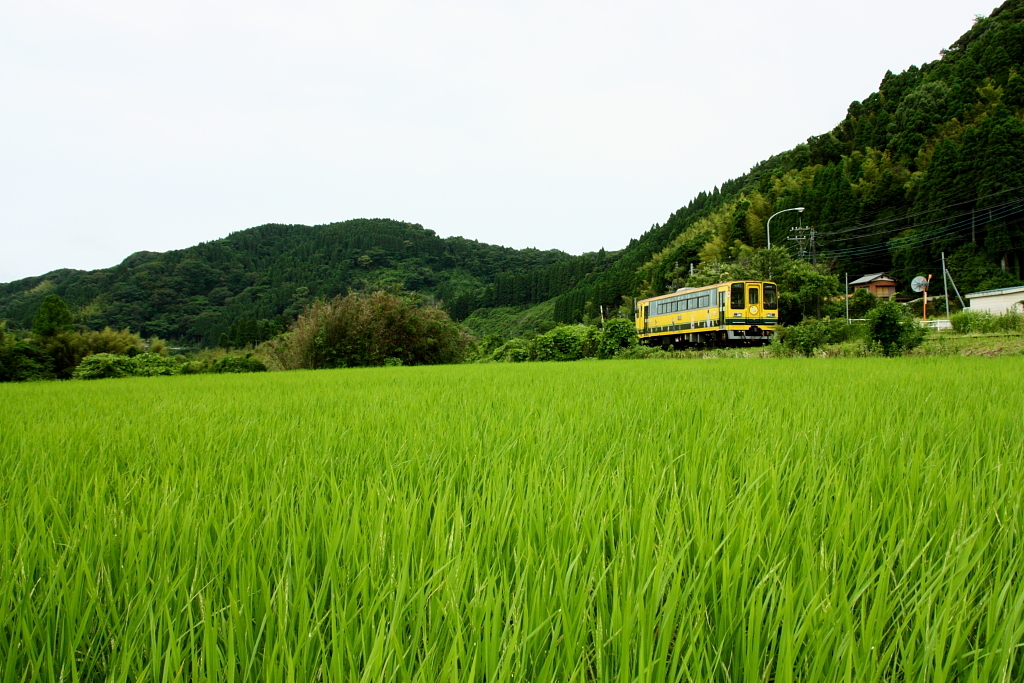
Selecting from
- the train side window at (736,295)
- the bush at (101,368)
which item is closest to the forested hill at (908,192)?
the train side window at (736,295)

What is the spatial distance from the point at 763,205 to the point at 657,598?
4704 cm

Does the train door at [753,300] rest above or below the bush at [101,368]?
above

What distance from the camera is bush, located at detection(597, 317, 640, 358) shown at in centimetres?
1416

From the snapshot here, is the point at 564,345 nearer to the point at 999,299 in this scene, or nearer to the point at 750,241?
the point at 999,299

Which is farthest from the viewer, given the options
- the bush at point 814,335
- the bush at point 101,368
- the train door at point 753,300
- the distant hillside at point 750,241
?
the distant hillside at point 750,241

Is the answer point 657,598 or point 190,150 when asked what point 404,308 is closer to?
point 657,598

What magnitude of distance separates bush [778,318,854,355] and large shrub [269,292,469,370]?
935cm

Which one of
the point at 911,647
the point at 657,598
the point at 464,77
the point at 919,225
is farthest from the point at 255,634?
the point at 919,225

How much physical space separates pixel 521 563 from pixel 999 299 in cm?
2655

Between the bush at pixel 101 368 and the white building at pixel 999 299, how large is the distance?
88.9ft

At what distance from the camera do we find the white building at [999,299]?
58.9ft

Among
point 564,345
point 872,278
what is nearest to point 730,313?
point 564,345

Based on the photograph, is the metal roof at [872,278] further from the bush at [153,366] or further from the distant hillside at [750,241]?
the bush at [153,366]

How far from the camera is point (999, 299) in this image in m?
19.1
